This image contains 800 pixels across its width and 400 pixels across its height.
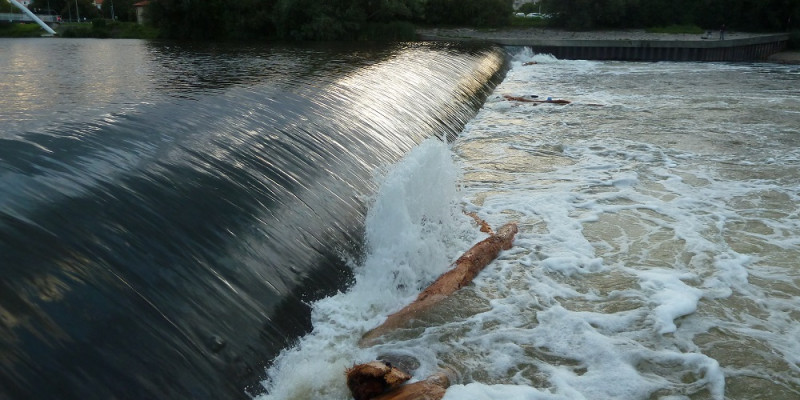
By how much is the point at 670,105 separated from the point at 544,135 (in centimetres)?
579

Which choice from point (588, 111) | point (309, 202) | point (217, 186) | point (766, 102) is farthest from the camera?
point (766, 102)

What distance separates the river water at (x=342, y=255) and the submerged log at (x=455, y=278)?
107 millimetres

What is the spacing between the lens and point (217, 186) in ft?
19.7

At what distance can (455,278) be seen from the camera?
6.34 metres

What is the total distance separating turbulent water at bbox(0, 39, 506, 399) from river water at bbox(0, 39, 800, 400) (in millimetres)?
19

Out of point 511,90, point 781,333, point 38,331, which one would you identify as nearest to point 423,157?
point 781,333

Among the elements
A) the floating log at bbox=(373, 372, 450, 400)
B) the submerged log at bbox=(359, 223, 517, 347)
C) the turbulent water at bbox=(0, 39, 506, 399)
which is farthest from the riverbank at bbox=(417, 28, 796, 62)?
the floating log at bbox=(373, 372, 450, 400)

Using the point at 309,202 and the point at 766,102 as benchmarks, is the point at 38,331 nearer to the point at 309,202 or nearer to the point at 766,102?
the point at 309,202

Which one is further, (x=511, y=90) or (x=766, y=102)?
(x=511, y=90)

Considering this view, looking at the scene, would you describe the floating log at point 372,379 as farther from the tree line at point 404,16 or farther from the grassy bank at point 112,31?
the grassy bank at point 112,31

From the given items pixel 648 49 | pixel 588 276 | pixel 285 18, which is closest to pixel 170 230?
pixel 588 276

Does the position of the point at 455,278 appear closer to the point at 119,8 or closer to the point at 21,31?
the point at 21,31

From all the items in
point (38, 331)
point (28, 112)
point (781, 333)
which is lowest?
point (781, 333)

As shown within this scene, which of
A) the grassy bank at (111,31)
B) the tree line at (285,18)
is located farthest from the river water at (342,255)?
the grassy bank at (111,31)
